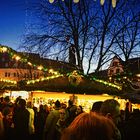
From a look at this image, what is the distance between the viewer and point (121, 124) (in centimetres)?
642

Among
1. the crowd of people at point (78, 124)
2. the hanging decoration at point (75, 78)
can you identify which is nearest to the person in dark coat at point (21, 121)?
the crowd of people at point (78, 124)

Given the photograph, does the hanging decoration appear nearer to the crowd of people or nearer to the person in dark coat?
Answer: the crowd of people

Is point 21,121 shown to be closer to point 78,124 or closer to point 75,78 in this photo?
point 78,124

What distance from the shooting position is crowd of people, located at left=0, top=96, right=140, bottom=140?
295 cm

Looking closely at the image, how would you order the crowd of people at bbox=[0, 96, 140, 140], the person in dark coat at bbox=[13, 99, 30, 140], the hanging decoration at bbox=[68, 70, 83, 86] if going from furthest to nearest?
1. the hanging decoration at bbox=[68, 70, 83, 86]
2. the person in dark coat at bbox=[13, 99, 30, 140]
3. the crowd of people at bbox=[0, 96, 140, 140]

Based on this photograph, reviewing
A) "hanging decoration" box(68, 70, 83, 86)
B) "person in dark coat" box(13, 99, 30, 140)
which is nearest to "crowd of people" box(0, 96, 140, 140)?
"person in dark coat" box(13, 99, 30, 140)

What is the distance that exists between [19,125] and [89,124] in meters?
8.13

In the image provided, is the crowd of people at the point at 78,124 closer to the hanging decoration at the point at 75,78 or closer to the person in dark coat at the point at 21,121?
the person in dark coat at the point at 21,121

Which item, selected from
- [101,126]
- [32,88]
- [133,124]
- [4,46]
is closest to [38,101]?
[32,88]

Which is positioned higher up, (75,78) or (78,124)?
(75,78)

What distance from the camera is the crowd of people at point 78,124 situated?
2945mm

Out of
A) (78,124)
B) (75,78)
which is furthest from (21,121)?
(75,78)

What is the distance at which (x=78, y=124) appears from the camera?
2.96 meters

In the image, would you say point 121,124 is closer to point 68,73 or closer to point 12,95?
point 68,73
